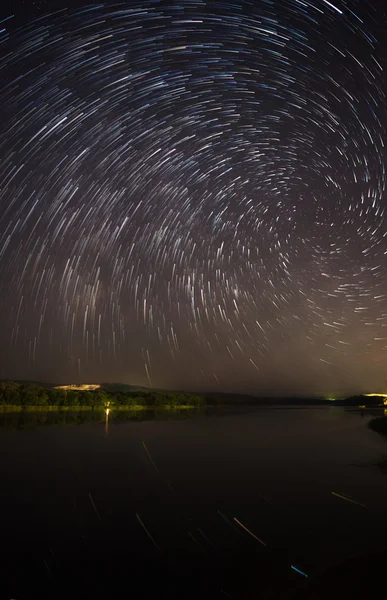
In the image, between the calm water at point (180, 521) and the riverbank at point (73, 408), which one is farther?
the riverbank at point (73, 408)

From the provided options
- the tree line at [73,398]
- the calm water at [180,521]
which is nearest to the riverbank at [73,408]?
the tree line at [73,398]

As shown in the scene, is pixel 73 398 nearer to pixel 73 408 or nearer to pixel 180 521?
pixel 73 408

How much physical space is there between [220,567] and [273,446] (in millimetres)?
33497

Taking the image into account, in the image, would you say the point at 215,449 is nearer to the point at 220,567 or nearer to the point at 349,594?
the point at 220,567

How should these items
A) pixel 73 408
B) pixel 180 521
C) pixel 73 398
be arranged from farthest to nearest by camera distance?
pixel 73 398
pixel 73 408
pixel 180 521

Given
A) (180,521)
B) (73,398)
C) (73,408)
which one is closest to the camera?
(180,521)

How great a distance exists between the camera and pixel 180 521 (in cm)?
1677

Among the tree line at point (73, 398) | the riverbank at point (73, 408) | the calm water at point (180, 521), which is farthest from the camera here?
the tree line at point (73, 398)

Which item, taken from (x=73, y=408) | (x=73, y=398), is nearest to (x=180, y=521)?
(x=73, y=398)

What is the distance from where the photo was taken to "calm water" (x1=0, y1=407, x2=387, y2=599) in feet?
36.7

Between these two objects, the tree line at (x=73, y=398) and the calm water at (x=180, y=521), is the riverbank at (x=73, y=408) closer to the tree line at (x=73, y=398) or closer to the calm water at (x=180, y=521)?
the tree line at (x=73, y=398)

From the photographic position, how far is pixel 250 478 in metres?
26.0

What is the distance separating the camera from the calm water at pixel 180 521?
11.2 metres

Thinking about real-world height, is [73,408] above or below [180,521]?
above
